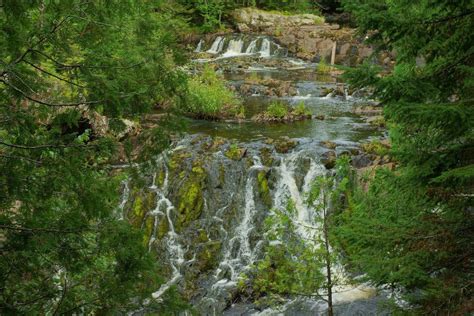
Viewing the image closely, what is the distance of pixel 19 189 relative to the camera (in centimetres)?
414

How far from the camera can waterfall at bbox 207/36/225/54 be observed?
3602cm

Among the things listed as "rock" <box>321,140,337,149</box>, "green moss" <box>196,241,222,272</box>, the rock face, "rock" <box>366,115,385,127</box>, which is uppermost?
the rock face

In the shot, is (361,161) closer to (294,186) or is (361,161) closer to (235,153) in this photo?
(294,186)

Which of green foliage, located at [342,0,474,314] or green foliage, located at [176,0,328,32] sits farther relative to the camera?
green foliage, located at [176,0,328,32]

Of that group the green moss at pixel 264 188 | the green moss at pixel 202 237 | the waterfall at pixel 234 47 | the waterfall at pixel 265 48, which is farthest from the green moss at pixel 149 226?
the waterfall at pixel 234 47

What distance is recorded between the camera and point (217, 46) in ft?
120

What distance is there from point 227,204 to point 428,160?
790cm

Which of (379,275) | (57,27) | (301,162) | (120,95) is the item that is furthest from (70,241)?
(301,162)

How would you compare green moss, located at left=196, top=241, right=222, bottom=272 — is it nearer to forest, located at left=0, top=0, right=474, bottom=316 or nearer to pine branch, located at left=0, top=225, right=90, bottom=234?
forest, located at left=0, top=0, right=474, bottom=316

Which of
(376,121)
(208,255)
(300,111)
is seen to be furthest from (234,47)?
(208,255)

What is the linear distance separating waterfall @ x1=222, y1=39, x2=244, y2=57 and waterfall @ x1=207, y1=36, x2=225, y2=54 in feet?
2.26

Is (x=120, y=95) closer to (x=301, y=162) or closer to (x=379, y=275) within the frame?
(x=379, y=275)

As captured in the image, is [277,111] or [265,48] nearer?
[277,111]

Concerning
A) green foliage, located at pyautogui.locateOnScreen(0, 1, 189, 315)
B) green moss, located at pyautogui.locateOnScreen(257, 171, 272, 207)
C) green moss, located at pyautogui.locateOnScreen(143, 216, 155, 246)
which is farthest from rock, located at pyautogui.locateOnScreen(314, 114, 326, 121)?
green foliage, located at pyautogui.locateOnScreen(0, 1, 189, 315)
